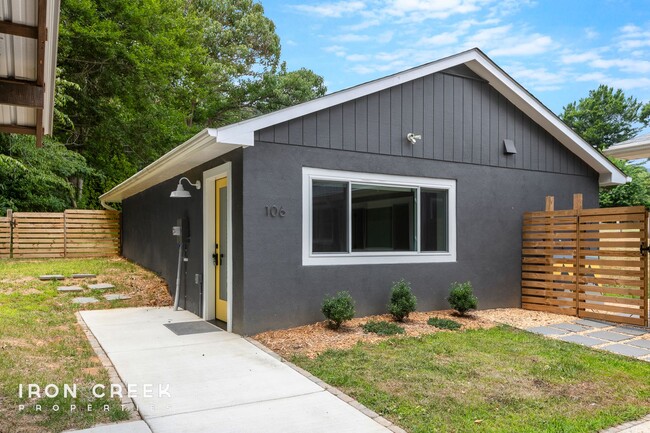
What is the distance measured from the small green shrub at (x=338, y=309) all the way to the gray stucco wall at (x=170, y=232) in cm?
108

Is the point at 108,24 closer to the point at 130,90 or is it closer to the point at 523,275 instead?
the point at 130,90

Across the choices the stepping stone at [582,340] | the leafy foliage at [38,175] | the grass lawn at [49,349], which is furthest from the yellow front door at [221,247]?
the leafy foliage at [38,175]

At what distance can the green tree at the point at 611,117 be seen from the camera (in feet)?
96.7

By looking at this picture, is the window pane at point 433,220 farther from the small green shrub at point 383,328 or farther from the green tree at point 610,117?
the green tree at point 610,117

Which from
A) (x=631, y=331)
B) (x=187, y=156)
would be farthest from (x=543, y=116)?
(x=187, y=156)

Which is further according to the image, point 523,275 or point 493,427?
point 523,275

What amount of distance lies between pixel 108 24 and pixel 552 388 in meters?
16.3

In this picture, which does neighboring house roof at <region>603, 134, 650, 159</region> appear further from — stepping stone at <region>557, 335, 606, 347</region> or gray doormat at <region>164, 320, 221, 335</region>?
gray doormat at <region>164, 320, 221, 335</region>

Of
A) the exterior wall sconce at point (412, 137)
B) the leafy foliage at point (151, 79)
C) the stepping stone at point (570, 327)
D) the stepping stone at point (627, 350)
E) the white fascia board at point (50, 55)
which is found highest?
the leafy foliage at point (151, 79)

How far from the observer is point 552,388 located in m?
3.94

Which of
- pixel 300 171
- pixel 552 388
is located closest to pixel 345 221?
pixel 300 171

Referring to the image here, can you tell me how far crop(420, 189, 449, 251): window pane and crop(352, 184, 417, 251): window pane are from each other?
0.65ft

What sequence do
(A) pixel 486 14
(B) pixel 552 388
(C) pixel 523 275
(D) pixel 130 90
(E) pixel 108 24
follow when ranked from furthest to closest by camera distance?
1. (D) pixel 130 90
2. (E) pixel 108 24
3. (A) pixel 486 14
4. (C) pixel 523 275
5. (B) pixel 552 388

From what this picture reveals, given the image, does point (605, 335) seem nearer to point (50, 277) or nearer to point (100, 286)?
point (100, 286)
